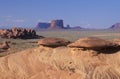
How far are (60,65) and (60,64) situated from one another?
1.7 inches

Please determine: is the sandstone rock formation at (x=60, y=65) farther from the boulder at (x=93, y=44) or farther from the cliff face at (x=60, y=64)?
the boulder at (x=93, y=44)

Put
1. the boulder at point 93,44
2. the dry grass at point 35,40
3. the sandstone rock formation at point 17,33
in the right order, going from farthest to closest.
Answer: the sandstone rock formation at point 17,33 < the dry grass at point 35,40 < the boulder at point 93,44

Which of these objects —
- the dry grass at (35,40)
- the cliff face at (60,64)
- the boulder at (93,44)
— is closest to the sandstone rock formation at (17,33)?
the dry grass at (35,40)

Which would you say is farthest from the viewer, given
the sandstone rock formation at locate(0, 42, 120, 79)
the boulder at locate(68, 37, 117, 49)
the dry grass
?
the dry grass

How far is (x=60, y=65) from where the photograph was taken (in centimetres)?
1372

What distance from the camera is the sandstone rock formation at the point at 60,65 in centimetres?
1258

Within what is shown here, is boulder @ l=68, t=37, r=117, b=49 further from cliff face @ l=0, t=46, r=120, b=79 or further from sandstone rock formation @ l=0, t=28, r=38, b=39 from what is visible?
sandstone rock formation @ l=0, t=28, r=38, b=39

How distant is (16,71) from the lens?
15234 millimetres

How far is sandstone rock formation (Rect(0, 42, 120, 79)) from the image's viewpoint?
1258 centimetres

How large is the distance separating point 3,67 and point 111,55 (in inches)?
205

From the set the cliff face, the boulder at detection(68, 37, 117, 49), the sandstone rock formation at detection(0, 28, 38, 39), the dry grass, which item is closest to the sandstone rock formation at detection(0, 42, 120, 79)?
the cliff face

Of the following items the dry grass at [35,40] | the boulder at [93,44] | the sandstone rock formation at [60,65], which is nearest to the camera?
the sandstone rock formation at [60,65]

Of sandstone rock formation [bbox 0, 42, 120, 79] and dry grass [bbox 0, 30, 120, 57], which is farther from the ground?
sandstone rock formation [bbox 0, 42, 120, 79]

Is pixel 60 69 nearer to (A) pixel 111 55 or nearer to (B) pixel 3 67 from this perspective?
(A) pixel 111 55
